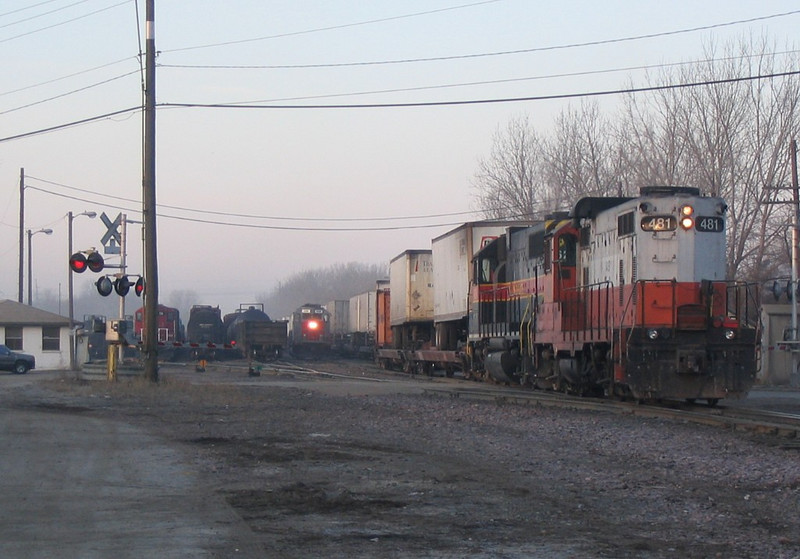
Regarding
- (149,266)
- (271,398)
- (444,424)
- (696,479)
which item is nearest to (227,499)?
(696,479)

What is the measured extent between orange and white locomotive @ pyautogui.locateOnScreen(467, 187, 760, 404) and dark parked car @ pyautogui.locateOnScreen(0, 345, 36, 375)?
1074 inches

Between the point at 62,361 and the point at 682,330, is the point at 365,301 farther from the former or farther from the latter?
the point at 682,330

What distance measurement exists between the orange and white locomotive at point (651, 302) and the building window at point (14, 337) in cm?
3541

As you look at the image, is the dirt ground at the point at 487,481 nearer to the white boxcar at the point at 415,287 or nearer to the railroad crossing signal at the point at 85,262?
the railroad crossing signal at the point at 85,262

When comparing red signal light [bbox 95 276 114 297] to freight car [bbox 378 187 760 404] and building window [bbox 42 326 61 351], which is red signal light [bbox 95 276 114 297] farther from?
building window [bbox 42 326 61 351]

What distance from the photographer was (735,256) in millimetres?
40062

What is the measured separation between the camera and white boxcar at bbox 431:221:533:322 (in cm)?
2744

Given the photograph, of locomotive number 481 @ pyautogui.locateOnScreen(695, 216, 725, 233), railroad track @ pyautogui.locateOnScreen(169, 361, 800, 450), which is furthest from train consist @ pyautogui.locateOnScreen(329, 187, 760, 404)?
railroad track @ pyautogui.locateOnScreen(169, 361, 800, 450)

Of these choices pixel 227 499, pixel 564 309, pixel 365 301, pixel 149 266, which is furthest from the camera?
pixel 365 301

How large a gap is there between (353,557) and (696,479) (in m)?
4.35

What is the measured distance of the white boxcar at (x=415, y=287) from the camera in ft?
109

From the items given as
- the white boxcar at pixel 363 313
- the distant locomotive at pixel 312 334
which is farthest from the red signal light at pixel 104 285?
the distant locomotive at pixel 312 334

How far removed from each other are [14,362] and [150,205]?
18969mm

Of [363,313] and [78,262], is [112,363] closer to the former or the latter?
[78,262]
